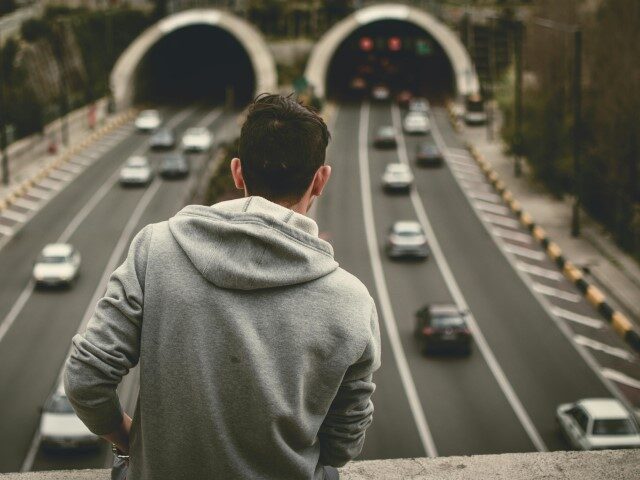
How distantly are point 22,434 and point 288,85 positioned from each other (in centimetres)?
5469

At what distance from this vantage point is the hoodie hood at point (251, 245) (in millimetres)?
2604

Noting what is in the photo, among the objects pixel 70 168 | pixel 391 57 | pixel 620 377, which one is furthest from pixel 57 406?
pixel 391 57

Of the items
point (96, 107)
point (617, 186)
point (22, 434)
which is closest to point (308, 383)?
point (22, 434)

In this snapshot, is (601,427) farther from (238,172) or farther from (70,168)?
(70,168)

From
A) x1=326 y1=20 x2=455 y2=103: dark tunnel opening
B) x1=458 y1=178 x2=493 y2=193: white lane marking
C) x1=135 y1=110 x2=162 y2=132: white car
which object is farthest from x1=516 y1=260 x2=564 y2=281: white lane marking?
x1=326 y1=20 x2=455 y2=103: dark tunnel opening

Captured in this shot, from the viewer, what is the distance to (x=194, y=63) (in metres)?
83.4

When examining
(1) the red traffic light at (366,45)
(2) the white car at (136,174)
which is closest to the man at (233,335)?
(2) the white car at (136,174)

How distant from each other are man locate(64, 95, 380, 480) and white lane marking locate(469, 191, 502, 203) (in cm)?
4143

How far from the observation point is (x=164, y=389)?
2646mm

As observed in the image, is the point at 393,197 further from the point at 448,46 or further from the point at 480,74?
the point at 480,74

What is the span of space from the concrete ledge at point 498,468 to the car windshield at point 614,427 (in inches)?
581

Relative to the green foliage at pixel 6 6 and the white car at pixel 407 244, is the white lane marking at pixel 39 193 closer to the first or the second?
the white car at pixel 407 244

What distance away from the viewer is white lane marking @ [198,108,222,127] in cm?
6316

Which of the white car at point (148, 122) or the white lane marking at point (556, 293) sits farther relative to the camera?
the white car at point (148, 122)
